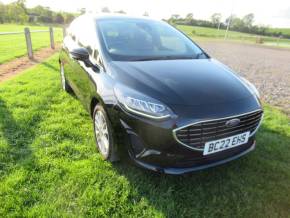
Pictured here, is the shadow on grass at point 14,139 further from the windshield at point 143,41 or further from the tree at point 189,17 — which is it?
the tree at point 189,17

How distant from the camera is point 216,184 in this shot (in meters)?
2.52

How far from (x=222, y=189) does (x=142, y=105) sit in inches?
45.7

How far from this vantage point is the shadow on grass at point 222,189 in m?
2.23

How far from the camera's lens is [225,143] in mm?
2252

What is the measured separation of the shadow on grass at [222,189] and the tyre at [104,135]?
0.64 ft

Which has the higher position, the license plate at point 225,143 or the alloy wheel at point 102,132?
the license plate at point 225,143

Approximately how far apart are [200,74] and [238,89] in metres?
0.42

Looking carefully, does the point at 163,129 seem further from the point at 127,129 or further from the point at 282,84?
the point at 282,84

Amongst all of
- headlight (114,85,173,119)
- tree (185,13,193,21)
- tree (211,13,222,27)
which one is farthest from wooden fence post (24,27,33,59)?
tree (211,13,222,27)

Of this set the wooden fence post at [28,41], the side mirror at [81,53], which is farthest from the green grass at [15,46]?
the side mirror at [81,53]

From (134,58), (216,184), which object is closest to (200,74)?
(134,58)

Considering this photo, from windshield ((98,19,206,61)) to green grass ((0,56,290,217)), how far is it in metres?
1.18

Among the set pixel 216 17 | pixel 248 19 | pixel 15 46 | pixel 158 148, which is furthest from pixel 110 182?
pixel 248 19

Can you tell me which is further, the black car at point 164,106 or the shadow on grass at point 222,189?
the shadow on grass at point 222,189
